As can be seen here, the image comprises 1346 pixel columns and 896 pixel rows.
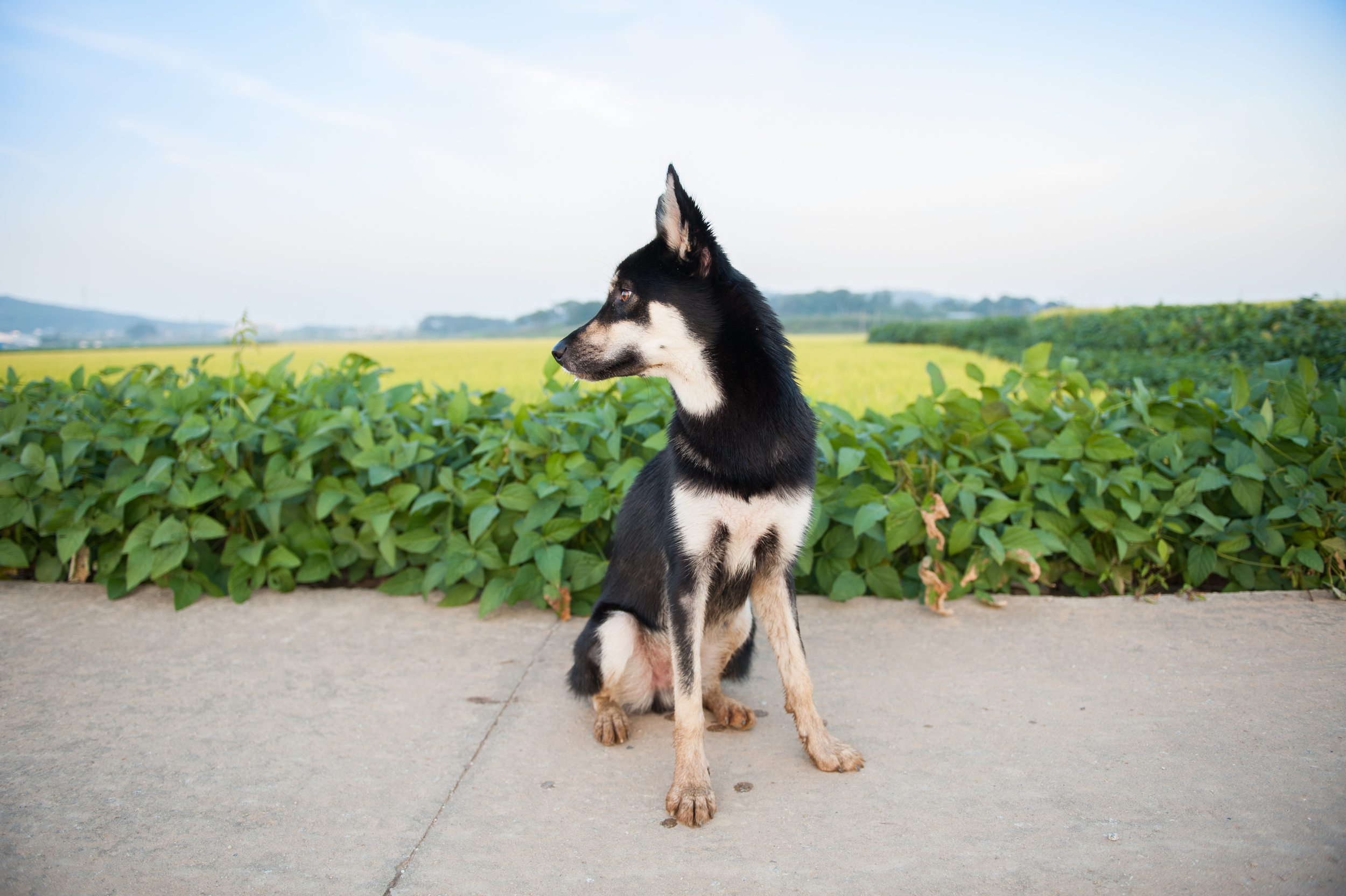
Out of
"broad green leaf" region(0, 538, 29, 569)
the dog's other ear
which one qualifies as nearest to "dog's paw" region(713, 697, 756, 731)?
the dog's other ear

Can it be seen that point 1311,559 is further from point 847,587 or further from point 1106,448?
point 847,587

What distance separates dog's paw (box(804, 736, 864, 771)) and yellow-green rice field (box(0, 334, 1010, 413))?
1.38 m

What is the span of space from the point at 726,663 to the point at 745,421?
1107mm

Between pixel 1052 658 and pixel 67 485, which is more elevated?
pixel 67 485

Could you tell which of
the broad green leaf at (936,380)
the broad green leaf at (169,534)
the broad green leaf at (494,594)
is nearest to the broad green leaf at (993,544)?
the broad green leaf at (936,380)

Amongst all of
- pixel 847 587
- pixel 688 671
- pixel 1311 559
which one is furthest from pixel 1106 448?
pixel 688 671

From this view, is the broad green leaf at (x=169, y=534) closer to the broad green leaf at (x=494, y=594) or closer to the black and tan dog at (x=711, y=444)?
the broad green leaf at (x=494, y=594)

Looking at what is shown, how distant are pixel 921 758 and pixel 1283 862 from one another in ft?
3.38

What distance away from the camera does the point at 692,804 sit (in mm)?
2504

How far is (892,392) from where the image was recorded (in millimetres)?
7750

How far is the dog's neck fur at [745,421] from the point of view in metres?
2.73

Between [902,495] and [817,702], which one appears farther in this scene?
[902,495]

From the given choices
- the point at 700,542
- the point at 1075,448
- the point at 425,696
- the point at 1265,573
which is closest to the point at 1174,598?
the point at 1265,573

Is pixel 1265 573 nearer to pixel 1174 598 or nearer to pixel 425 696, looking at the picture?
pixel 1174 598
